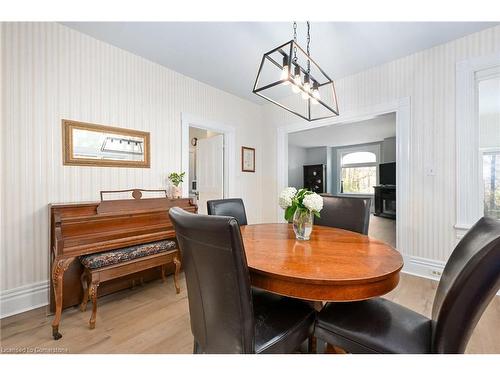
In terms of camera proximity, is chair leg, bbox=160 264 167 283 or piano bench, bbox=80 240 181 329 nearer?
piano bench, bbox=80 240 181 329

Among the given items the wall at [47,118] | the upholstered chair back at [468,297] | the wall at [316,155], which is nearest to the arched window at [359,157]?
the wall at [316,155]

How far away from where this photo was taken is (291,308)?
1226 mm

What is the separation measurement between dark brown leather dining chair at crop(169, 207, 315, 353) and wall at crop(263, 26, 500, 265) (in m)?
2.35

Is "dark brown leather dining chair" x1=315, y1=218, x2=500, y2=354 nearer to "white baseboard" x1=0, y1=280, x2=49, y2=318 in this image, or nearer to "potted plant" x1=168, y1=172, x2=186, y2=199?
"potted plant" x1=168, y1=172, x2=186, y2=199

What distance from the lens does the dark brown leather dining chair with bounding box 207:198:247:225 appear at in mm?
2123

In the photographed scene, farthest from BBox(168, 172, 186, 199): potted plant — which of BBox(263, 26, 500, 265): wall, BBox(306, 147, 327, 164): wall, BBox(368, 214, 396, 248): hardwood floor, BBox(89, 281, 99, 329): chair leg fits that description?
BBox(306, 147, 327, 164): wall

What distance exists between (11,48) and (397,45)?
12.4 feet

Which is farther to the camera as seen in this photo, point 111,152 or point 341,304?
point 111,152

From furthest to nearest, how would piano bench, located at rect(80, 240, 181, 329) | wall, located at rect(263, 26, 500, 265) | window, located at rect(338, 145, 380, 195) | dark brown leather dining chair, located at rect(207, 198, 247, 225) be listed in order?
window, located at rect(338, 145, 380, 195)
wall, located at rect(263, 26, 500, 265)
dark brown leather dining chair, located at rect(207, 198, 247, 225)
piano bench, located at rect(80, 240, 181, 329)

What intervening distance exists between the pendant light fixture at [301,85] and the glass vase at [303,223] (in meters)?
0.84

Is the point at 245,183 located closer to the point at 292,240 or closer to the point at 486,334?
the point at 292,240

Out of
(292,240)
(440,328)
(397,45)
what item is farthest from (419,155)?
(440,328)

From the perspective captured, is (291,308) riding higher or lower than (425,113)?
lower

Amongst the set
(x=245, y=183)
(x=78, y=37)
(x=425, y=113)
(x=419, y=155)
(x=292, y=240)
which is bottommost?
(x=292, y=240)
